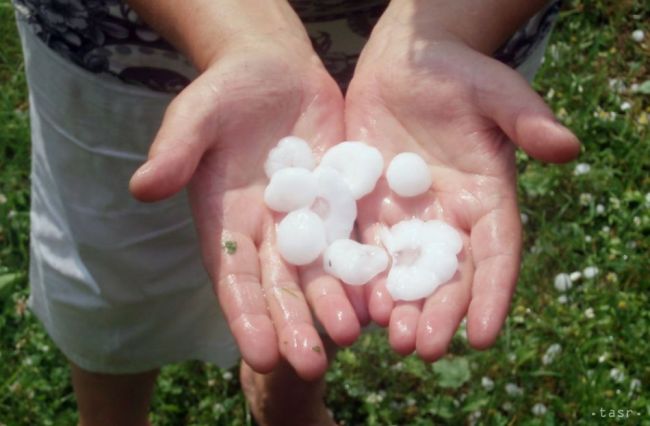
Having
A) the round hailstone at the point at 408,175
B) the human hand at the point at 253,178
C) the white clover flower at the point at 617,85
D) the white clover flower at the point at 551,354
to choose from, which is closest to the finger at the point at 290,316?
the human hand at the point at 253,178

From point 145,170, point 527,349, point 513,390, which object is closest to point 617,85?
point 527,349

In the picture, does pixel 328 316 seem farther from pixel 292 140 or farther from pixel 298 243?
pixel 292 140

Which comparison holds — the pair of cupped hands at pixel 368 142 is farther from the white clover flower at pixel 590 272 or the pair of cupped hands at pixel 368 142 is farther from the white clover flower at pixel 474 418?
the white clover flower at pixel 590 272

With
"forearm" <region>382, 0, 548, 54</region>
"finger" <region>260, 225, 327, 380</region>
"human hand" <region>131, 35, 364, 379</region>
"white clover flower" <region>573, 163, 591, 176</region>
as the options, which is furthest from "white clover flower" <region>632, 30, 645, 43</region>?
"finger" <region>260, 225, 327, 380</region>

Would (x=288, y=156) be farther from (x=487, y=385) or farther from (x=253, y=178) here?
(x=487, y=385)

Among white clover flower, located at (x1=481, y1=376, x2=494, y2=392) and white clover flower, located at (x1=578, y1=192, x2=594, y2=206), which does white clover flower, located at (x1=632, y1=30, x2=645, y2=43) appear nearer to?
white clover flower, located at (x1=578, y1=192, x2=594, y2=206)

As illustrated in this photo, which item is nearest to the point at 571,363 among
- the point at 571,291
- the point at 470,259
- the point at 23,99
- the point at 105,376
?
the point at 571,291
